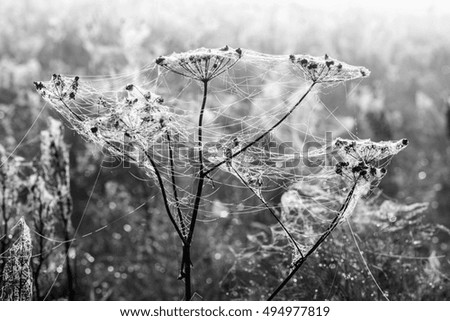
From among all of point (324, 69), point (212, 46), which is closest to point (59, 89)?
point (324, 69)

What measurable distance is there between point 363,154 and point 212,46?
34.5 ft

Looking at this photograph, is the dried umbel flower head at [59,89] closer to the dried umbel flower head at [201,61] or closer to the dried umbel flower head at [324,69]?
the dried umbel flower head at [201,61]

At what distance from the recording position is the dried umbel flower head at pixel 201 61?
2600 millimetres

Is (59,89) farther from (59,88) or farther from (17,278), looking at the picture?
(17,278)

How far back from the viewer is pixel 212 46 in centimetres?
1274

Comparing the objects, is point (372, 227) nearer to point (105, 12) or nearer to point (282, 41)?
point (105, 12)

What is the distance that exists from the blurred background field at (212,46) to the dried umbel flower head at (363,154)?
2.32 feet

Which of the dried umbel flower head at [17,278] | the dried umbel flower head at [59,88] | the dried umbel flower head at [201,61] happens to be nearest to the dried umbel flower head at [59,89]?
the dried umbel flower head at [59,88]

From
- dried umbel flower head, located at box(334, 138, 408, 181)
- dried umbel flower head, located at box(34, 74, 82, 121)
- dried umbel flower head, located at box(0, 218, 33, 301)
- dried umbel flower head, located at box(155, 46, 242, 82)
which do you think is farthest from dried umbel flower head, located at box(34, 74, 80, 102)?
dried umbel flower head, located at box(334, 138, 408, 181)

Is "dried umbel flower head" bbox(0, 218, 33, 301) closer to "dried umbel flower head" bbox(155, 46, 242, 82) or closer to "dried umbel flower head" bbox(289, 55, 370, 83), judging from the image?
"dried umbel flower head" bbox(155, 46, 242, 82)

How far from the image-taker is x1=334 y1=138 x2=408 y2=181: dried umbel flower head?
2611 millimetres

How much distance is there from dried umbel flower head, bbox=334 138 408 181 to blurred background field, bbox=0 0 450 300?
71 cm

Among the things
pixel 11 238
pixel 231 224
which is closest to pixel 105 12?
pixel 231 224
